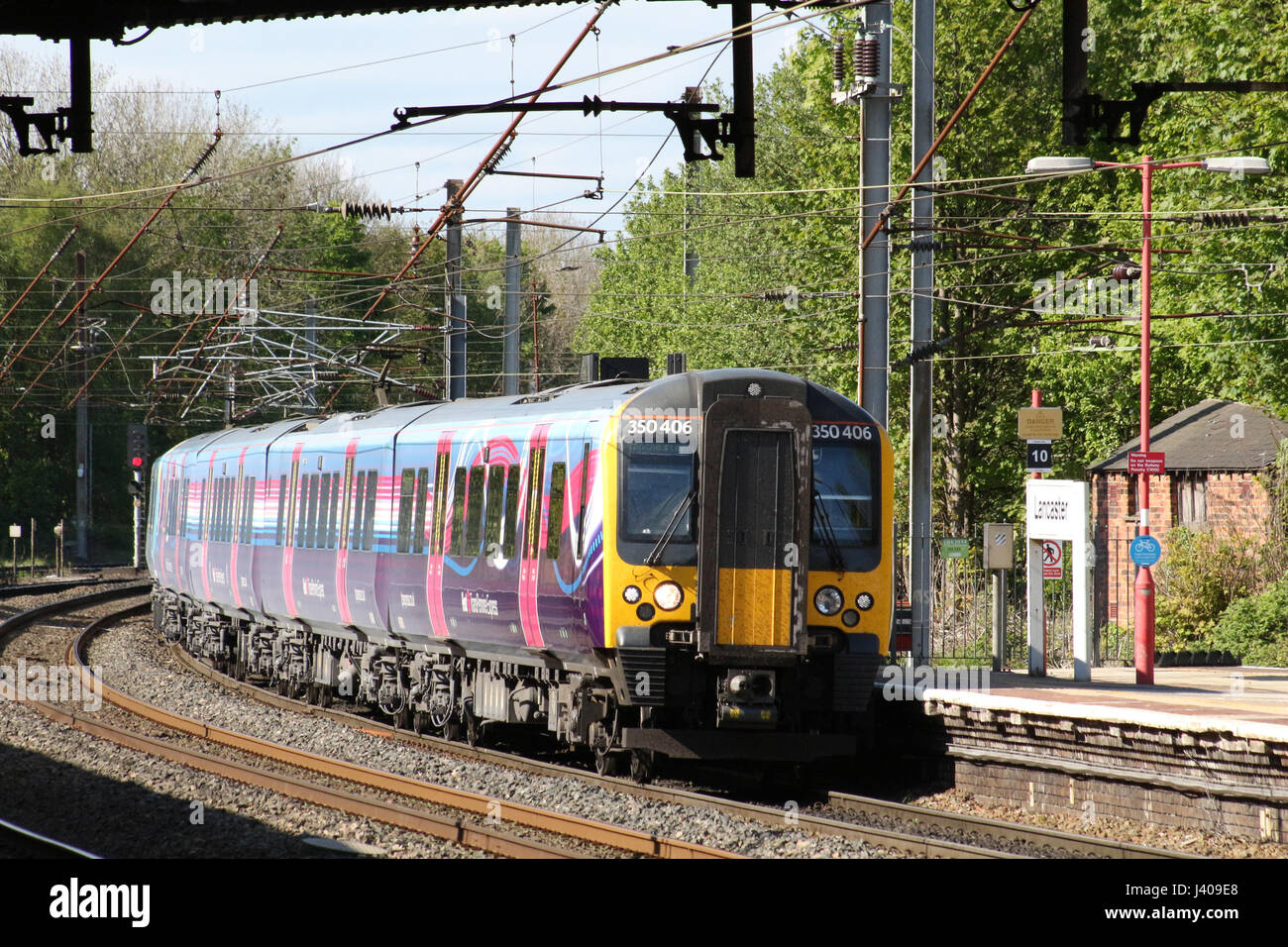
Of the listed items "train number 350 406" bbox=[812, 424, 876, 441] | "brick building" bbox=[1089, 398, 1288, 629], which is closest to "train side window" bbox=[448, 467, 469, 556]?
"train number 350 406" bbox=[812, 424, 876, 441]

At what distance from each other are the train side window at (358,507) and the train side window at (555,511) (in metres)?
5.23

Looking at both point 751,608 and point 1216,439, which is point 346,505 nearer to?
point 751,608

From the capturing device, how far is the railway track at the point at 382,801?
1124cm

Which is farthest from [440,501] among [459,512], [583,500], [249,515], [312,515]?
[249,515]

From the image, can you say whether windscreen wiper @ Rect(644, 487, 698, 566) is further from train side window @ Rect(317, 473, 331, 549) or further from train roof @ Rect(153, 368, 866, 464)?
train side window @ Rect(317, 473, 331, 549)

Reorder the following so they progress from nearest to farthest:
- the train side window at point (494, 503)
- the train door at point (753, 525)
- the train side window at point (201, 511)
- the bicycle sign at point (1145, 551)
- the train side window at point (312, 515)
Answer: the train door at point (753, 525)
the train side window at point (494, 503)
the bicycle sign at point (1145, 551)
the train side window at point (312, 515)
the train side window at point (201, 511)

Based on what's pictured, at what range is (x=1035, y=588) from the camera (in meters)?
18.8

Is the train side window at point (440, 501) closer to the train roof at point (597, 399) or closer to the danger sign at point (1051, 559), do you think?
the train roof at point (597, 399)

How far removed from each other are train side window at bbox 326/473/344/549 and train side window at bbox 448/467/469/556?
12.4 ft

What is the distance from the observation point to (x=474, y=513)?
16.3 m

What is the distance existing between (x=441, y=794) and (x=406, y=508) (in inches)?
195

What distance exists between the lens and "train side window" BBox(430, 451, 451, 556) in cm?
1705

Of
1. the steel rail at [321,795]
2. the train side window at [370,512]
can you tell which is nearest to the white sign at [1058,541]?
the train side window at [370,512]

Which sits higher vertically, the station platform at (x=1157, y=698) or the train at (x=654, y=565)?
the train at (x=654, y=565)
